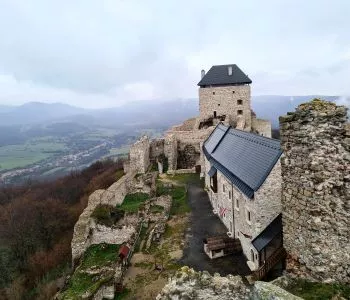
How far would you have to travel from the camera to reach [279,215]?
1554cm

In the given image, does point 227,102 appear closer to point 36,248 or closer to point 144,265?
point 36,248

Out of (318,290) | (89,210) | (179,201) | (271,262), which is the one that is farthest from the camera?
(179,201)

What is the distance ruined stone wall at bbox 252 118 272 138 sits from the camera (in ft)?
140

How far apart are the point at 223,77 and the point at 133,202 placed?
23398 millimetres

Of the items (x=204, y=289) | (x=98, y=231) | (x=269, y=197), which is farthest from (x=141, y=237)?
(x=204, y=289)

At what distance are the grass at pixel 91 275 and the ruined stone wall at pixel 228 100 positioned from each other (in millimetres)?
26236

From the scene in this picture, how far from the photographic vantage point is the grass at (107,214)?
2278 cm

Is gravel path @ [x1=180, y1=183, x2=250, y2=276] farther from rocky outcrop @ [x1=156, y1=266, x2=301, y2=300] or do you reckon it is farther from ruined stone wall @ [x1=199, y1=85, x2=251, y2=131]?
ruined stone wall @ [x1=199, y1=85, x2=251, y2=131]

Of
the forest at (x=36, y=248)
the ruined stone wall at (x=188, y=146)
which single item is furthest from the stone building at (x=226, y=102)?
the forest at (x=36, y=248)

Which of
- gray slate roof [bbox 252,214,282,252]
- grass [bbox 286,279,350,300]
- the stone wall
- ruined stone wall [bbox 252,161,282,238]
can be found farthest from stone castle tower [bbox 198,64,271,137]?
grass [bbox 286,279,350,300]

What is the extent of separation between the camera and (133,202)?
27.5 metres

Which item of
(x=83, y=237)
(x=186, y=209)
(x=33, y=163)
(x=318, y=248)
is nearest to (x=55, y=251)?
(x=83, y=237)

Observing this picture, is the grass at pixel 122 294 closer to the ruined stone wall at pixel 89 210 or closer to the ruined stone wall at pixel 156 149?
the ruined stone wall at pixel 89 210

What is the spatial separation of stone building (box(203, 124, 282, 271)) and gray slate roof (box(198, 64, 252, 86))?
70.3ft
